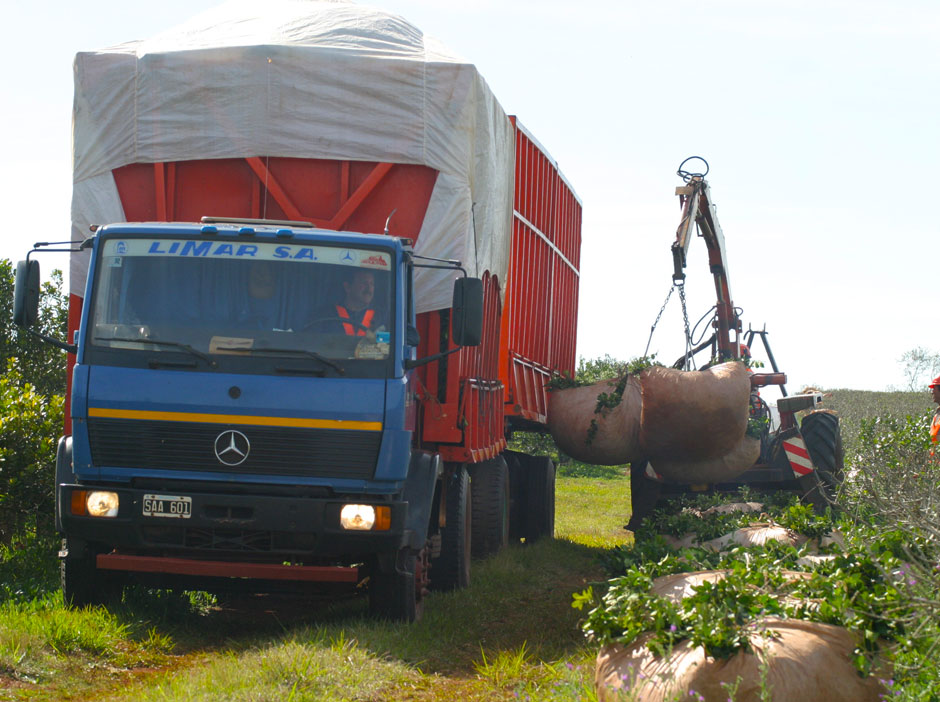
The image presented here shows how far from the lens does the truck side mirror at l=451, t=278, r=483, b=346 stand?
283 inches

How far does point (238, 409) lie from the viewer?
6.66m

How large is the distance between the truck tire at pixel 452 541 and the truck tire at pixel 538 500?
15.8ft

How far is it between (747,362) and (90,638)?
969 cm

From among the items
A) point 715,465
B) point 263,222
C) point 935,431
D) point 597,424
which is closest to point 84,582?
point 263,222

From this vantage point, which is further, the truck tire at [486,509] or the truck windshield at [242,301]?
the truck tire at [486,509]

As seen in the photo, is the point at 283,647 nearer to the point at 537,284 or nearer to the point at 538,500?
the point at 537,284

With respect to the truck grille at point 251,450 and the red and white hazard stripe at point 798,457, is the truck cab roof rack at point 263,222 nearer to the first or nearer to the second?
the truck grille at point 251,450

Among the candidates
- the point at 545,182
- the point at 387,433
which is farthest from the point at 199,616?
the point at 545,182

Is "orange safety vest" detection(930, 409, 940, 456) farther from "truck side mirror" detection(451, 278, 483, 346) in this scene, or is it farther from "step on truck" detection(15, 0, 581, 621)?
"truck side mirror" detection(451, 278, 483, 346)

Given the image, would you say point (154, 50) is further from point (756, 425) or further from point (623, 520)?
point (623, 520)

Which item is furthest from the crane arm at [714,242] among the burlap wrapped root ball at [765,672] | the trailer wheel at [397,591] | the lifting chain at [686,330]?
the burlap wrapped root ball at [765,672]

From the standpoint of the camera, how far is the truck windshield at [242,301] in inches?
268

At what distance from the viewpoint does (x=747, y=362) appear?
47.2ft

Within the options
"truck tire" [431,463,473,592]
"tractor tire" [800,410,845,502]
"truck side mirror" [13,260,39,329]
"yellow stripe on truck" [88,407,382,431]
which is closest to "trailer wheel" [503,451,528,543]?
"tractor tire" [800,410,845,502]
